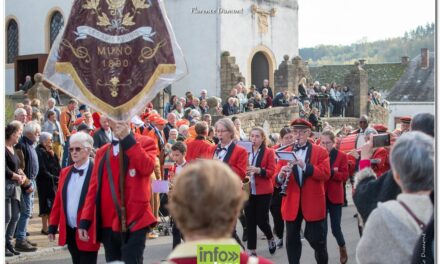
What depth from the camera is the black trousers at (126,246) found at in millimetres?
6117

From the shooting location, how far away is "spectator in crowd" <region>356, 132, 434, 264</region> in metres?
3.40

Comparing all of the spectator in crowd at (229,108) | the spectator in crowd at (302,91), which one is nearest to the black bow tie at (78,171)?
the spectator in crowd at (229,108)

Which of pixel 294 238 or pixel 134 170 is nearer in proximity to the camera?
pixel 134 170

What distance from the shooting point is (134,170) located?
20.2 ft

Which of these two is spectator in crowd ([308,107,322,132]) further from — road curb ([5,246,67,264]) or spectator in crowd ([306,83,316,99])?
road curb ([5,246,67,264])

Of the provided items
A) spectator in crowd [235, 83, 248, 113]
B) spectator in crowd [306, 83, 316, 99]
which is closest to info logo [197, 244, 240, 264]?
spectator in crowd [235, 83, 248, 113]

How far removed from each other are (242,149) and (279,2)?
72.0 ft

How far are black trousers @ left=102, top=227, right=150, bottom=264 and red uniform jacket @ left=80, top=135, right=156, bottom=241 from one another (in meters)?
0.06

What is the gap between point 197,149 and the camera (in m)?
9.82

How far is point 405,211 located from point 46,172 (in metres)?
7.68

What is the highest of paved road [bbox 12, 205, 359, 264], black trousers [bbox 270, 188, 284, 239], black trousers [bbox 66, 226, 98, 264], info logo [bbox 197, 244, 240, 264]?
info logo [bbox 197, 244, 240, 264]

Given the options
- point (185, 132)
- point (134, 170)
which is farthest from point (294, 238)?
point (185, 132)

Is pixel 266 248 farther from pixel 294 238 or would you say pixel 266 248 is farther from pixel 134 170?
pixel 134 170

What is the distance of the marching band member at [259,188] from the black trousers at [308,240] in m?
1.45
